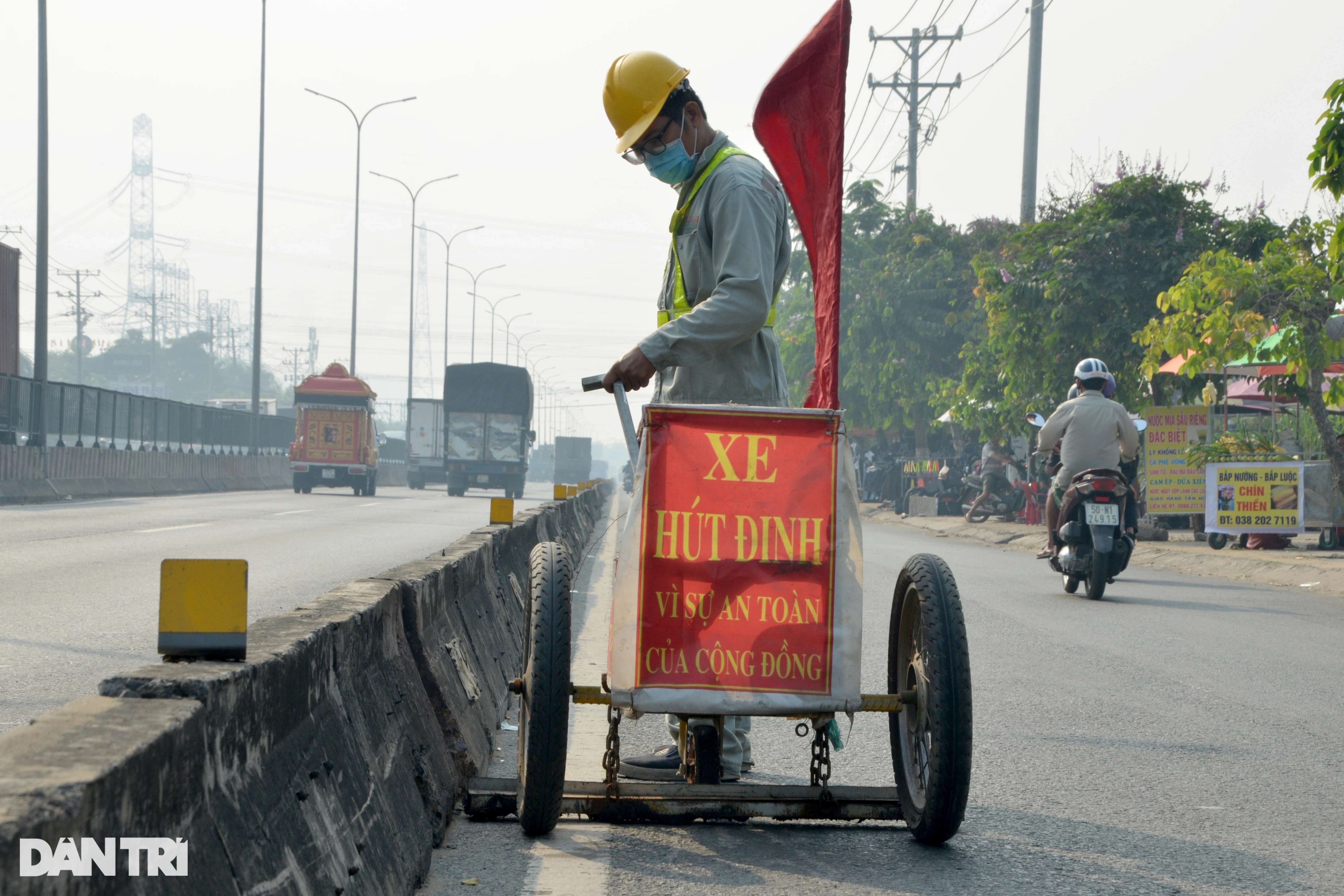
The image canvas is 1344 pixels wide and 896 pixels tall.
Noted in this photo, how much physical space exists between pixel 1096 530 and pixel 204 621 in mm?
9696

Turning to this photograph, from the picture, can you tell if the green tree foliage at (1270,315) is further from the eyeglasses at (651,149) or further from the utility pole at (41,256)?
the utility pole at (41,256)

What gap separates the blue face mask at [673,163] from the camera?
4223 millimetres

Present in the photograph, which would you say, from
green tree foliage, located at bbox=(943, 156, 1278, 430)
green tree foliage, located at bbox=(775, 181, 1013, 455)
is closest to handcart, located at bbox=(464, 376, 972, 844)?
green tree foliage, located at bbox=(943, 156, 1278, 430)

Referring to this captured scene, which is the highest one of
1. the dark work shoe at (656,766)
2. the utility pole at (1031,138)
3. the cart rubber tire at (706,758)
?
the utility pole at (1031,138)

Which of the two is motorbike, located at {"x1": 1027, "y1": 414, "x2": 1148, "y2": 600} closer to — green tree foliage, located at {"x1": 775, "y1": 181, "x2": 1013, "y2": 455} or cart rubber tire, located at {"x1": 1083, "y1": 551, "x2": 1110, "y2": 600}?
cart rubber tire, located at {"x1": 1083, "y1": 551, "x2": 1110, "y2": 600}

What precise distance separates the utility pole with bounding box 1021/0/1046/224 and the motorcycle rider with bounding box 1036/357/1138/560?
13669 millimetres

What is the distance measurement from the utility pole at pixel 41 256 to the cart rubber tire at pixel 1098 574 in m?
19.0

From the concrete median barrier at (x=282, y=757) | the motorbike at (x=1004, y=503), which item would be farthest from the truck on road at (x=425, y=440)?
the concrete median barrier at (x=282, y=757)

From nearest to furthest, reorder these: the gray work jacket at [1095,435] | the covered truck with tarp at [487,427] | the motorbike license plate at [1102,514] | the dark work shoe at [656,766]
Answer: the dark work shoe at [656,766] → the motorbike license plate at [1102,514] → the gray work jacket at [1095,435] → the covered truck with tarp at [487,427]

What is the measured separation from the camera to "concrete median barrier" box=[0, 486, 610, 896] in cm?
184

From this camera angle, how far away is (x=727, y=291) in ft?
13.3

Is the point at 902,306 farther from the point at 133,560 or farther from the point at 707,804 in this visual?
the point at 707,804

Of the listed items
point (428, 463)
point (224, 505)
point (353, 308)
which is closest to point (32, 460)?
point (224, 505)

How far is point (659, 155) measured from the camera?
4.23m
